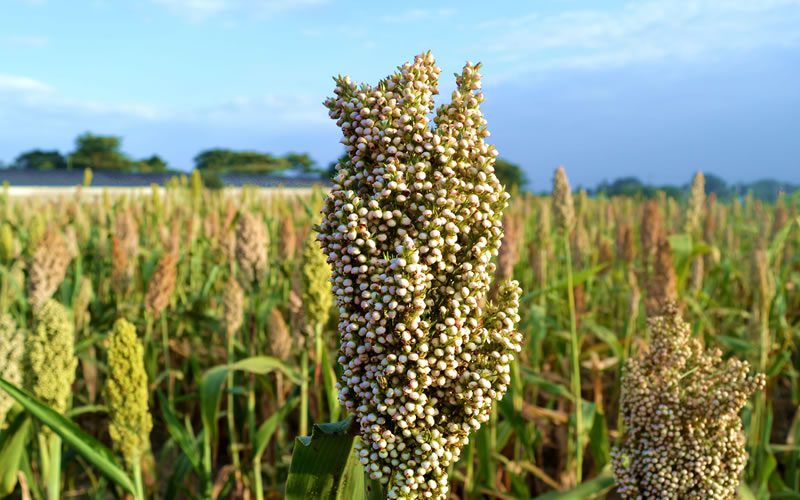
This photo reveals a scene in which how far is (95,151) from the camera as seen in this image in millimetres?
95438

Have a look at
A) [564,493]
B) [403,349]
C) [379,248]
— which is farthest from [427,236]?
[564,493]

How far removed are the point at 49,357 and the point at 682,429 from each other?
269cm

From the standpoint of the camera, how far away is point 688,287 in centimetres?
776

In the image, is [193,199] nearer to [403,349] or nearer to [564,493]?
[564,493]

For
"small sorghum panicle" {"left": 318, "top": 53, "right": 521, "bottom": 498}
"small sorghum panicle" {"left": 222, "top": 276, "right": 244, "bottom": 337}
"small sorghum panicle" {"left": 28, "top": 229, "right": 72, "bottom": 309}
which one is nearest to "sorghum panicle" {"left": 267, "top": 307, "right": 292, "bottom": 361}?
"small sorghum panicle" {"left": 222, "top": 276, "right": 244, "bottom": 337}

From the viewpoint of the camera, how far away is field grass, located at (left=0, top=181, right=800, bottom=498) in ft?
14.4

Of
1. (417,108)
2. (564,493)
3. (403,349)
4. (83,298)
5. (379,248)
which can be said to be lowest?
(564,493)

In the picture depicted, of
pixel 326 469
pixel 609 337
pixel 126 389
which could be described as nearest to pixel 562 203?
pixel 609 337

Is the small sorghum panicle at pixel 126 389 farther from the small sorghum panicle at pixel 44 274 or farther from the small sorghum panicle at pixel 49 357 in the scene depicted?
the small sorghum panicle at pixel 44 274

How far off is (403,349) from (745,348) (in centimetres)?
434

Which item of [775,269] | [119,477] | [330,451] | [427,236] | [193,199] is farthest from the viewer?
[193,199]

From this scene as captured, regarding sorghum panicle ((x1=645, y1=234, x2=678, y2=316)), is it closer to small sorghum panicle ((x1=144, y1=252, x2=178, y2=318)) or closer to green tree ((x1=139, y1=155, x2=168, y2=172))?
small sorghum panicle ((x1=144, y1=252, x2=178, y2=318))

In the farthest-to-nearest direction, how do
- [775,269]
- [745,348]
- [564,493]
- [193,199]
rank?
[193,199]
[775,269]
[745,348]
[564,493]

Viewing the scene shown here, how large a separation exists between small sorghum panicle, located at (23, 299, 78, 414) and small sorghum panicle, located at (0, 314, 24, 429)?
12 cm
